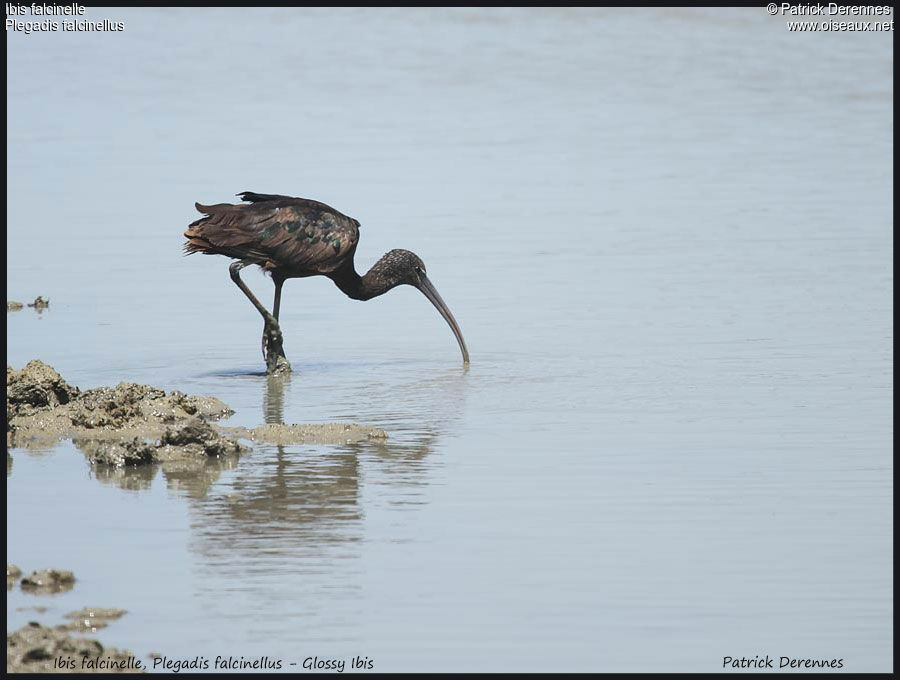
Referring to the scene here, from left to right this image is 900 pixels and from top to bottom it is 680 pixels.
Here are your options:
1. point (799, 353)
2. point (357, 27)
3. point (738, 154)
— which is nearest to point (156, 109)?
point (738, 154)

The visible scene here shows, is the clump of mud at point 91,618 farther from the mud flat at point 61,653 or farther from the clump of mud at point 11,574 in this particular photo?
the clump of mud at point 11,574

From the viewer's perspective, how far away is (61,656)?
6.86m

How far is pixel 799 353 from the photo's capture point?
46.2ft

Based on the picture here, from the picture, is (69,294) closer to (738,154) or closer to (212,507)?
(212,507)

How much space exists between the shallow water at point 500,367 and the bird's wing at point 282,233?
2.66ft

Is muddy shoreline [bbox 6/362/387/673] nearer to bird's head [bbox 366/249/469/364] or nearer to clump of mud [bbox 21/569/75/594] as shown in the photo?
clump of mud [bbox 21/569/75/594]

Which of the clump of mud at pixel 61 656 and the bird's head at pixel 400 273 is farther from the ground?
the bird's head at pixel 400 273

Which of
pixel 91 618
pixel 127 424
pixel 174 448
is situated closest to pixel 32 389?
pixel 127 424

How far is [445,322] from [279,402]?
11.5 feet

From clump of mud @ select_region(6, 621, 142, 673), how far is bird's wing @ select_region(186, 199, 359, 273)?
7.70 metres

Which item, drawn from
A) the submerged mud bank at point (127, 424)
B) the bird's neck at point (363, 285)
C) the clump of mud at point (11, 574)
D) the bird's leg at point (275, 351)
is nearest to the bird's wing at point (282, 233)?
the bird's neck at point (363, 285)

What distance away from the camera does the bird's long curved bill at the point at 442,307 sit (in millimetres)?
14570

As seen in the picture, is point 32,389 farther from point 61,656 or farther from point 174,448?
point 61,656

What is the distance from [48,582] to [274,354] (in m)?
6.15
